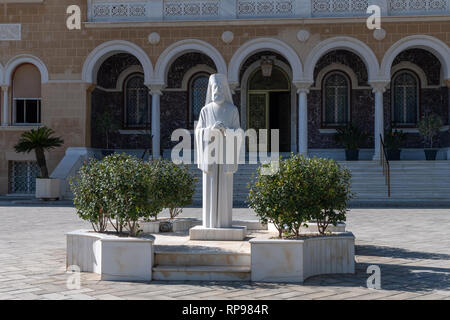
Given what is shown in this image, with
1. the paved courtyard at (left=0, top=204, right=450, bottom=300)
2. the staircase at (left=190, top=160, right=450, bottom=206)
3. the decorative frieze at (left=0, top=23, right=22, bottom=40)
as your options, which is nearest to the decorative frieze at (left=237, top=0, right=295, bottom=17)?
the staircase at (left=190, top=160, right=450, bottom=206)

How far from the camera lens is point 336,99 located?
2373 centimetres

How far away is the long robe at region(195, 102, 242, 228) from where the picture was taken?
823 centimetres

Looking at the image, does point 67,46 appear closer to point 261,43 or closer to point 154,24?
point 154,24

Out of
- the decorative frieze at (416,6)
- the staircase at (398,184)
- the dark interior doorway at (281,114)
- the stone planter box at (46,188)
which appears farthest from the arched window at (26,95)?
the decorative frieze at (416,6)

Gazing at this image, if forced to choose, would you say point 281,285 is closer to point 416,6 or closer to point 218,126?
point 218,126

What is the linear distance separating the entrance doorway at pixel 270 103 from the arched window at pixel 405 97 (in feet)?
14.3

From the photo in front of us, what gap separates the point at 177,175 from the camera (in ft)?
34.3

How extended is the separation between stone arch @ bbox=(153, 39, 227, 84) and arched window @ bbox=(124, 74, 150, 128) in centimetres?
284

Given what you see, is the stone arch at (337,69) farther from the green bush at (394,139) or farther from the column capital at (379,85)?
the green bush at (394,139)

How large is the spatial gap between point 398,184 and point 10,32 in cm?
1559

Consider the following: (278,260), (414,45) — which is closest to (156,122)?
(414,45)

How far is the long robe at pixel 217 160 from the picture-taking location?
823 cm

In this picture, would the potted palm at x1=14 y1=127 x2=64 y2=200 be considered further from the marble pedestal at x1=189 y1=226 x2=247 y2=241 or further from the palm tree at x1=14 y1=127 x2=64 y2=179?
the marble pedestal at x1=189 y1=226 x2=247 y2=241
